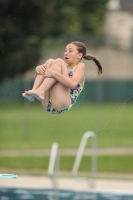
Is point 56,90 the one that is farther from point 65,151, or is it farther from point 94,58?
point 65,151

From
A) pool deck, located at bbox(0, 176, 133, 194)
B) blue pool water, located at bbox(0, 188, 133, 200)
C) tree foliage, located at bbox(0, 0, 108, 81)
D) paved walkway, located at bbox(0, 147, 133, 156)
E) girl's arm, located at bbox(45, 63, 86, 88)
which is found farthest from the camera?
paved walkway, located at bbox(0, 147, 133, 156)

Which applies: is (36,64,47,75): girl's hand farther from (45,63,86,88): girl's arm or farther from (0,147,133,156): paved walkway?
(0,147,133,156): paved walkway

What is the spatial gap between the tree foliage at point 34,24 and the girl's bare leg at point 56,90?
13.7 meters

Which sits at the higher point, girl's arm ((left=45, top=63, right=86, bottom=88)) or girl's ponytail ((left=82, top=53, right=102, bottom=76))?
girl's ponytail ((left=82, top=53, right=102, bottom=76))

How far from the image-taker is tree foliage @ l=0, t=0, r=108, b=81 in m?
26.4

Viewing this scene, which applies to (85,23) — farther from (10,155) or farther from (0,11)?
(10,155)

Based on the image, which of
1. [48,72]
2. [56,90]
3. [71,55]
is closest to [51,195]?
[71,55]

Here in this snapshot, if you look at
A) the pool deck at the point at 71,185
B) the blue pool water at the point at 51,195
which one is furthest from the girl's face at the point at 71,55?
the pool deck at the point at 71,185

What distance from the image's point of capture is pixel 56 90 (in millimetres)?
6348

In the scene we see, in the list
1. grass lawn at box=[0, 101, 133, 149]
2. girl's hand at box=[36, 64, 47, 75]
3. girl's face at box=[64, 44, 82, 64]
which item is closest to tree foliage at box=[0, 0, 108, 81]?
grass lawn at box=[0, 101, 133, 149]

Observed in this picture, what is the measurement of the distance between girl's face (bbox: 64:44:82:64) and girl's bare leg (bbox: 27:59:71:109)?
114 mm

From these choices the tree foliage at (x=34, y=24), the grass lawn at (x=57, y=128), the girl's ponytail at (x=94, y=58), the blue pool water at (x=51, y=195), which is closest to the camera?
the girl's ponytail at (x=94, y=58)

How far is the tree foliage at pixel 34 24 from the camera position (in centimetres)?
2638

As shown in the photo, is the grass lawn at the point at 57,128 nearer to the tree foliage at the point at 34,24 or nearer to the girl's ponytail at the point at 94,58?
the tree foliage at the point at 34,24
